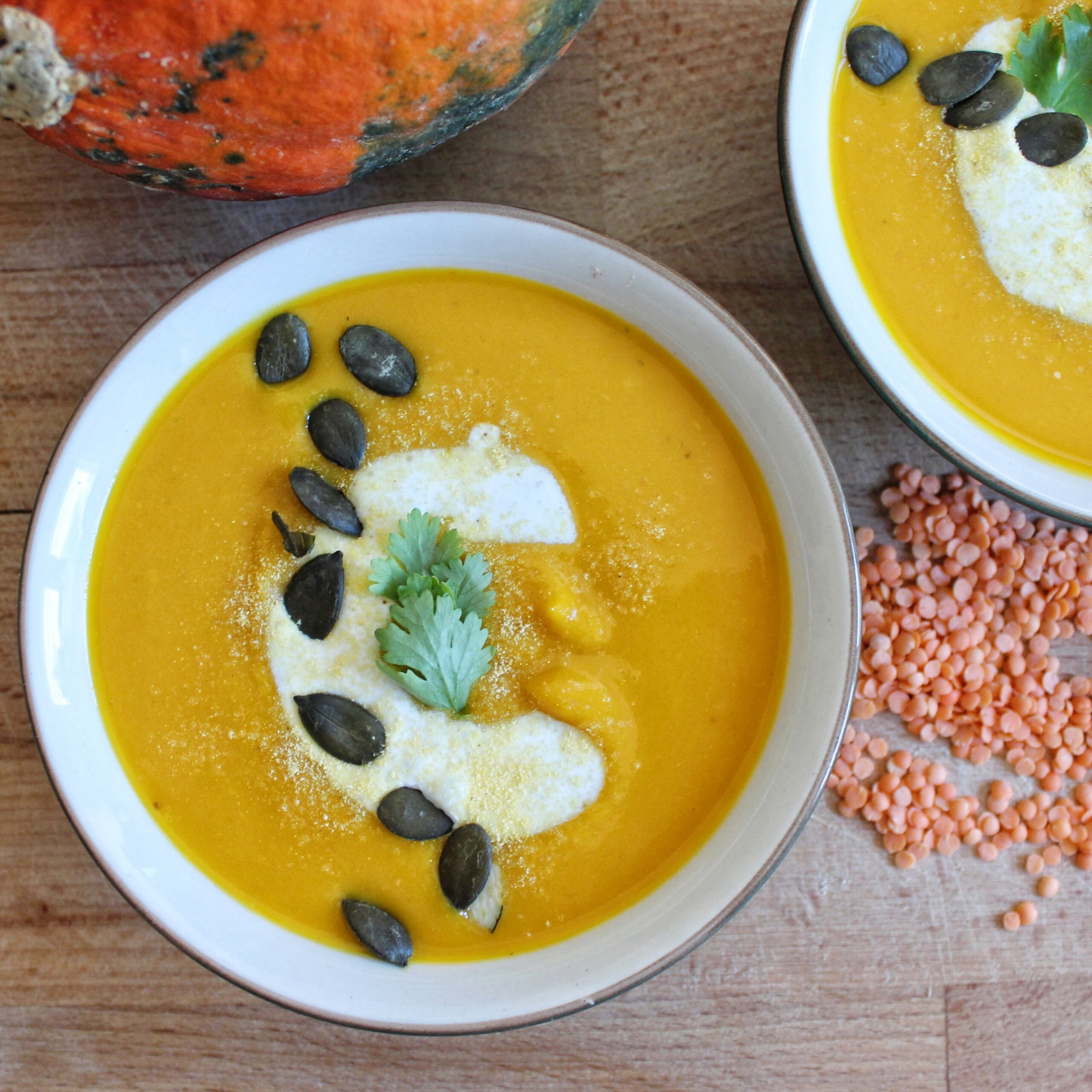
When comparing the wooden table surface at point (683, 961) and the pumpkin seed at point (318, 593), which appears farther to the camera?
the wooden table surface at point (683, 961)

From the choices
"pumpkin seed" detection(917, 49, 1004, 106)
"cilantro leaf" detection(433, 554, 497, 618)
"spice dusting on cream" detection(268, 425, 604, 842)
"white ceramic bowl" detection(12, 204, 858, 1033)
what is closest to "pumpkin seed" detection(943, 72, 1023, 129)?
"pumpkin seed" detection(917, 49, 1004, 106)

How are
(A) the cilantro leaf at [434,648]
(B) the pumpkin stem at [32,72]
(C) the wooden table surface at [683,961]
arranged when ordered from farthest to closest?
(C) the wooden table surface at [683,961]
(A) the cilantro leaf at [434,648]
(B) the pumpkin stem at [32,72]

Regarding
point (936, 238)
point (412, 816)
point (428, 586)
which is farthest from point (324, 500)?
point (936, 238)

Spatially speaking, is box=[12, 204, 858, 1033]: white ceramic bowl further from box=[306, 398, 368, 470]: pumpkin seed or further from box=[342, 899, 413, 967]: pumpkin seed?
box=[306, 398, 368, 470]: pumpkin seed

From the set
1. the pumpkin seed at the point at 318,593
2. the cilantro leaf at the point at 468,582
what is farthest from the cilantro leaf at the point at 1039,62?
the pumpkin seed at the point at 318,593

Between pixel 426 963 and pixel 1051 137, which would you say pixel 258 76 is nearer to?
pixel 1051 137

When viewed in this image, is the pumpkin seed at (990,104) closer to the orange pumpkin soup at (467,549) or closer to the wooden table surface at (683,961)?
the wooden table surface at (683,961)
